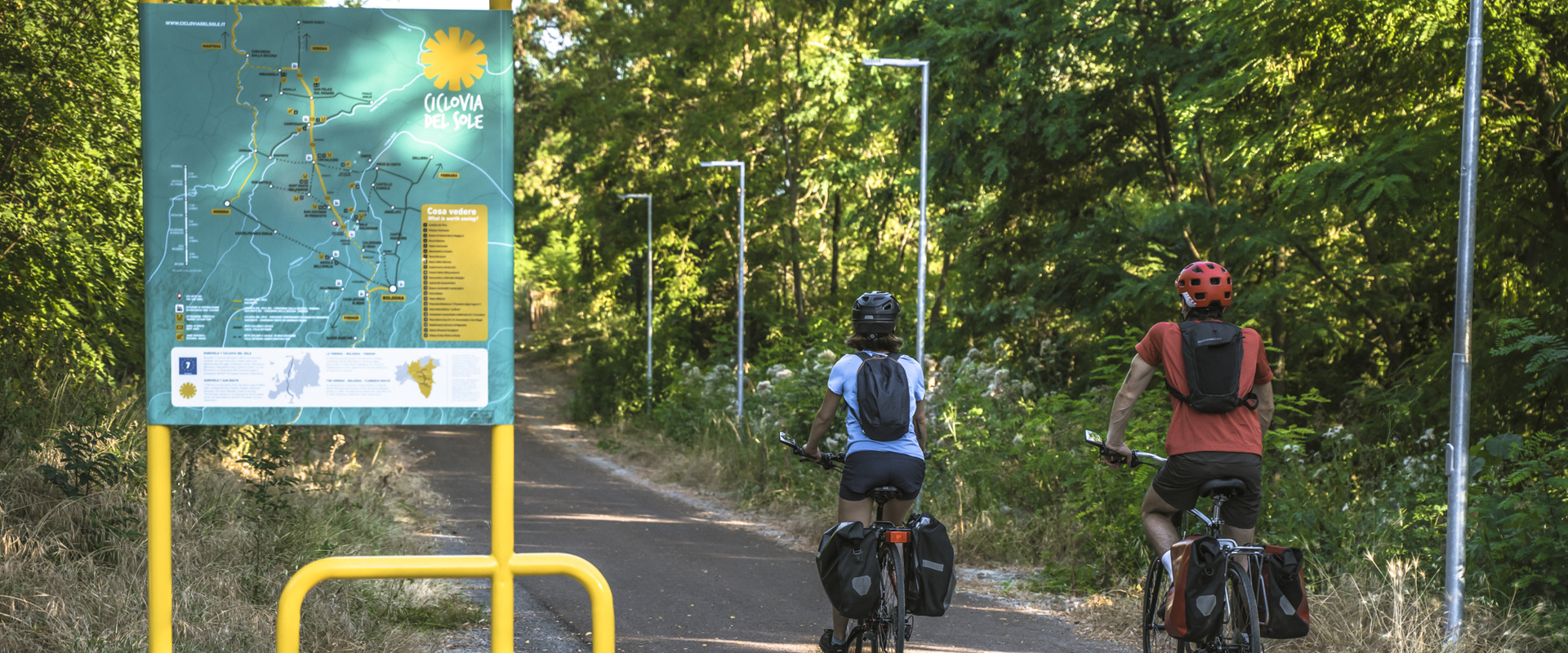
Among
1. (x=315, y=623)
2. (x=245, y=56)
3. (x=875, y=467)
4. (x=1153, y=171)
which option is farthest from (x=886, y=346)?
(x=1153, y=171)

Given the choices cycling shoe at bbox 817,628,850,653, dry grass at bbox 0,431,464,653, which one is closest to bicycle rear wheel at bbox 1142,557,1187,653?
cycling shoe at bbox 817,628,850,653

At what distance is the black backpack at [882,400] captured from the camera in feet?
16.3

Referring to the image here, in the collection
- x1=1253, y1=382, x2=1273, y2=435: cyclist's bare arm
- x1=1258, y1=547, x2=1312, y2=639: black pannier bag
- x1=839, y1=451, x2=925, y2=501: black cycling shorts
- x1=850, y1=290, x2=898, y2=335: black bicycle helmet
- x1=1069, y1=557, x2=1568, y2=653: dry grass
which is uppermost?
x1=850, y1=290, x2=898, y2=335: black bicycle helmet

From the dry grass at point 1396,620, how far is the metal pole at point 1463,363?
11cm

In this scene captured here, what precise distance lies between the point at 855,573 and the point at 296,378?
2398mm

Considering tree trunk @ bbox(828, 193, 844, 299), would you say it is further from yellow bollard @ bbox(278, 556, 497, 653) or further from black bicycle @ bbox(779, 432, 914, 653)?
yellow bollard @ bbox(278, 556, 497, 653)

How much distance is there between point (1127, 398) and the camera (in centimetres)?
499

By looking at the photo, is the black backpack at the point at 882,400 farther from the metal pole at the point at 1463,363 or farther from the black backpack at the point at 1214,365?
the metal pole at the point at 1463,363

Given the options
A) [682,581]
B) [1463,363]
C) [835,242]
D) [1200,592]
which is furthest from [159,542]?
[835,242]

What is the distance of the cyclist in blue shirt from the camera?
5.02 meters

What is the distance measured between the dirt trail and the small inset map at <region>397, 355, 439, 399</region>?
3.16 meters

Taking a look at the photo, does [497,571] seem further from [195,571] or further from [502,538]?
[195,571]

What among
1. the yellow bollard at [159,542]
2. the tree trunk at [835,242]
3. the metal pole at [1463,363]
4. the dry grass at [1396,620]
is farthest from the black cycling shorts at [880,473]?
the tree trunk at [835,242]

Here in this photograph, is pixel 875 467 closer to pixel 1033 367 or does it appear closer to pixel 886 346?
pixel 886 346
